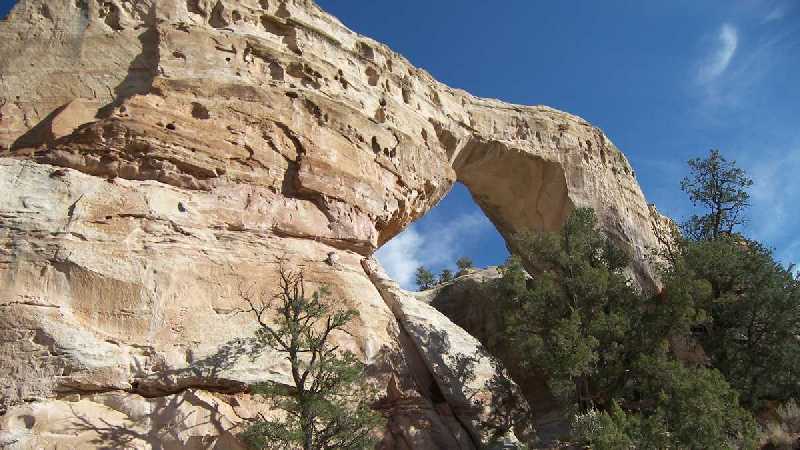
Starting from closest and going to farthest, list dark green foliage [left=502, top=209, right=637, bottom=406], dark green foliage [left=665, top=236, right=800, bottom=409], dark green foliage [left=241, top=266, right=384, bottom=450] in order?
dark green foliage [left=241, top=266, right=384, bottom=450] < dark green foliage [left=502, top=209, right=637, bottom=406] < dark green foliage [left=665, top=236, right=800, bottom=409]

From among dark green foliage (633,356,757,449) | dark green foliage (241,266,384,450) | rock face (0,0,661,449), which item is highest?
rock face (0,0,661,449)

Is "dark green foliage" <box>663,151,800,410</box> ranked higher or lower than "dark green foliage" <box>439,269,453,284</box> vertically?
lower

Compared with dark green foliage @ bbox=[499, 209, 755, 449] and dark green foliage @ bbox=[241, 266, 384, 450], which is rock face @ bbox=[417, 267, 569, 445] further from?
dark green foliage @ bbox=[241, 266, 384, 450]

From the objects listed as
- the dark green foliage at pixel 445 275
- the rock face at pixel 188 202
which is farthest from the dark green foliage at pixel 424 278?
the rock face at pixel 188 202

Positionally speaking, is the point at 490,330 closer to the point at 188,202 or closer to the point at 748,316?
the point at 748,316

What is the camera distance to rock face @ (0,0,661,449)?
10109 mm

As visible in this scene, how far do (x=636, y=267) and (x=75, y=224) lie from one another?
16696 mm

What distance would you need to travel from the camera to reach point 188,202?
1277 cm

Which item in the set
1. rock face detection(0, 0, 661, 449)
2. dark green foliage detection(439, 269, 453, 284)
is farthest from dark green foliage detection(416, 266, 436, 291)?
rock face detection(0, 0, 661, 449)

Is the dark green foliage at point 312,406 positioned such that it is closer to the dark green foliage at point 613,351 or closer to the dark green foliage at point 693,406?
the dark green foliage at point 613,351

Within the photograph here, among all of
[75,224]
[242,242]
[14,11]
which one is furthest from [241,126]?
[14,11]

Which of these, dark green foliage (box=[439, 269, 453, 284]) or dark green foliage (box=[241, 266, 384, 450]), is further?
dark green foliage (box=[439, 269, 453, 284])

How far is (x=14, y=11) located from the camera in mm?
15672

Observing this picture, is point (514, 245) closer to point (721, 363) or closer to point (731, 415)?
point (721, 363)
